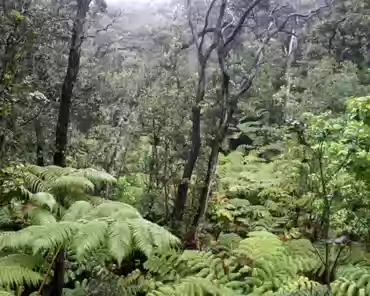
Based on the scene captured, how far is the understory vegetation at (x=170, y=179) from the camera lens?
3.71m

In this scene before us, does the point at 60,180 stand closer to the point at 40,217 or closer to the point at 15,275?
the point at 40,217

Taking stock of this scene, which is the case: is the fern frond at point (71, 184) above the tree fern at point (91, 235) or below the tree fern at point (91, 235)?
above

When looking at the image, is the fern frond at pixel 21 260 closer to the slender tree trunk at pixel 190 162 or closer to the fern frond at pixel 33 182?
the fern frond at pixel 33 182

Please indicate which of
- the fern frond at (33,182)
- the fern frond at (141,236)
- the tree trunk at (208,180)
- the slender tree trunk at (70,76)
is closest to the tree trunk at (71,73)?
the slender tree trunk at (70,76)

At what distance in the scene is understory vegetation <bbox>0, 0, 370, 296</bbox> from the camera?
146 inches

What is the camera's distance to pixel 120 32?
112ft

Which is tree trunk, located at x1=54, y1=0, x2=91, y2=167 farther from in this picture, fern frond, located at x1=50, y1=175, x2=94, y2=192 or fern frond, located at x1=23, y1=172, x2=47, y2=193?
fern frond, located at x1=50, y1=175, x2=94, y2=192

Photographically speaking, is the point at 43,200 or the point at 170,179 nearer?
the point at 43,200

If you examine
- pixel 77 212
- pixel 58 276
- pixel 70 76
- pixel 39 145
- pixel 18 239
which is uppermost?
pixel 70 76

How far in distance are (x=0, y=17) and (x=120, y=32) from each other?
102ft

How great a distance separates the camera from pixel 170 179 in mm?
7332

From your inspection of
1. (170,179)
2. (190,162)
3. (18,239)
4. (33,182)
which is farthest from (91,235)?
(170,179)

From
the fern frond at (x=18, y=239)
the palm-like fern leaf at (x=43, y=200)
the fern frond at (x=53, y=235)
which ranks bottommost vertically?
the fern frond at (x=18, y=239)

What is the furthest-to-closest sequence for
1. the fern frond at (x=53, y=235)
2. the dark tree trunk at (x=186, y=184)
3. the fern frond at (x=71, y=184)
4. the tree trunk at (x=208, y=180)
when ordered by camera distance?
the dark tree trunk at (x=186, y=184) < the tree trunk at (x=208, y=180) < the fern frond at (x=71, y=184) < the fern frond at (x=53, y=235)
